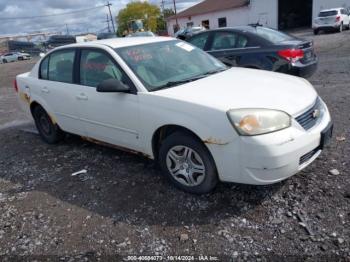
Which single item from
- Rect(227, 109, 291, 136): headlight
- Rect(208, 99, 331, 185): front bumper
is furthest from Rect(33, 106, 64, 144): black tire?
Rect(227, 109, 291, 136): headlight

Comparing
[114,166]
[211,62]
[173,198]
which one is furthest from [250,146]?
[114,166]

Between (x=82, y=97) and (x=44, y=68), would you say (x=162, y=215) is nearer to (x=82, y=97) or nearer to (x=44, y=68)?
(x=82, y=97)

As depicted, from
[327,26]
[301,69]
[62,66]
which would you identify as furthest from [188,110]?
[327,26]

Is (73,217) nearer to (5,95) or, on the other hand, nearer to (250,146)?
(250,146)

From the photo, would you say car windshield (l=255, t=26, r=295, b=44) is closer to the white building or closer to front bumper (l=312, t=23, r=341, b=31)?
front bumper (l=312, t=23, r=341, b=31)

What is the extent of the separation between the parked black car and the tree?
68980 millimetres

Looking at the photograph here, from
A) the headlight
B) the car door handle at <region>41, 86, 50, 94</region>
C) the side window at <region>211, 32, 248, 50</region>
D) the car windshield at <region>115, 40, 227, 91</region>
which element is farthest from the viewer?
the side window at <region>211, 32, 248, 50</region>

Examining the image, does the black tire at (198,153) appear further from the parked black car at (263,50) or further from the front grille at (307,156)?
the parked black car at (263,50)

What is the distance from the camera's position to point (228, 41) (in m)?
7.38

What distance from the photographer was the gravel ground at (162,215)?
9.39 feet

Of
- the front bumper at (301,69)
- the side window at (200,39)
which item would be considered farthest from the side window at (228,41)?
the front bumper at (301,69)

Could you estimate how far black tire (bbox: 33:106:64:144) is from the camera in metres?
5.56

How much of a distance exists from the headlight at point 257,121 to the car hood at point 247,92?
8 cm

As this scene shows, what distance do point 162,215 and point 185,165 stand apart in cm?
57
